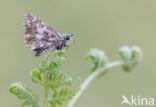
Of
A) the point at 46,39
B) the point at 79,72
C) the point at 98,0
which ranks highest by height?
the point at 98,0

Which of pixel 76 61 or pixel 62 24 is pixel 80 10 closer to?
pixel 62 24

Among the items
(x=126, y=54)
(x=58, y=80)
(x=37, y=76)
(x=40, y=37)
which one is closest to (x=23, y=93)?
(x=37, y=76)

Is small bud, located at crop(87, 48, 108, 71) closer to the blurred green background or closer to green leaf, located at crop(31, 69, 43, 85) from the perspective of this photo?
green leaf, located at crop(31, 69, 43, 85)

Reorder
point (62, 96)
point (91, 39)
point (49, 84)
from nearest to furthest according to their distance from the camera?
point (49, 84) → point (62, 96) → point (91, 39)

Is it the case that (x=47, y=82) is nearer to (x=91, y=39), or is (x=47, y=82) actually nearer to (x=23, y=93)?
(x=23, y=93)

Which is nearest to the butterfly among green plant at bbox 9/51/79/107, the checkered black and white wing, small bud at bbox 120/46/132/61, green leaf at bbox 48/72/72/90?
the checkered black and white wing

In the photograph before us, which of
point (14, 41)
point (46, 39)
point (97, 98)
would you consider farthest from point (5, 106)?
point (46, 39)
